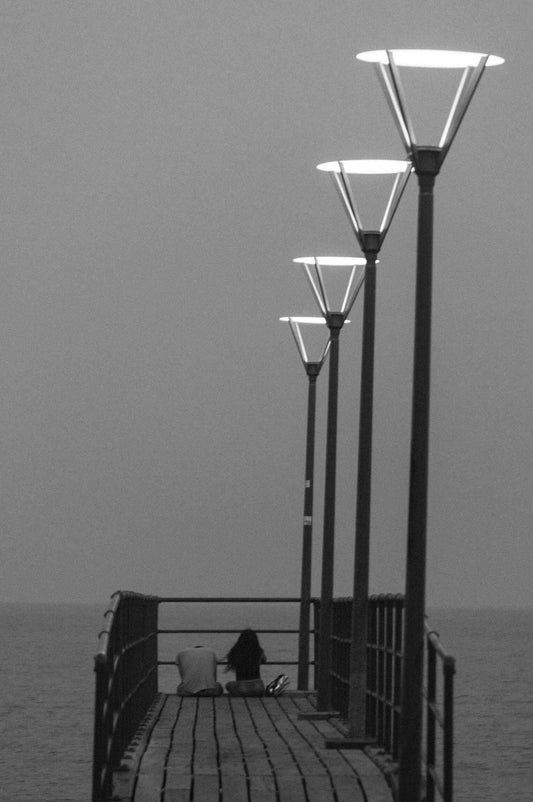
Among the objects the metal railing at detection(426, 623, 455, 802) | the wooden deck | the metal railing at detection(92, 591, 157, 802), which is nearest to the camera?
the metal railing at detection(426, 623, 455, 802)

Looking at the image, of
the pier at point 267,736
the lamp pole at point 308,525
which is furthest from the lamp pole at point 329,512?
the lamp pole at point 308,525

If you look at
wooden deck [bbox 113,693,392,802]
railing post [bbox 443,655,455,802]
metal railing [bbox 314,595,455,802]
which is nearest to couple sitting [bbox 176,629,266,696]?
wooden deck [bbox 113,693,392,802]

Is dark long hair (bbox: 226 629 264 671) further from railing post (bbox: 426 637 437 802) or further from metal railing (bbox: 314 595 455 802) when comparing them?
railing post (bbox: 426 637 437 802)

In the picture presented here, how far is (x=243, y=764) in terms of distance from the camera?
11430mm

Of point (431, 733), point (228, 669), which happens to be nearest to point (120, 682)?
point (431, 733)

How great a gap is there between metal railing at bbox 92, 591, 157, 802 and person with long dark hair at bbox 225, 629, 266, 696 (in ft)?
6.46

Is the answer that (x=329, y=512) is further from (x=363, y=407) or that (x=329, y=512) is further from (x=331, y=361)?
(x=363, y=407)

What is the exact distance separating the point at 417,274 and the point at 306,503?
1022 cm

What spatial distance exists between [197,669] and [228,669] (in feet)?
1.36

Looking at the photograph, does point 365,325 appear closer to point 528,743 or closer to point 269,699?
point 269,699

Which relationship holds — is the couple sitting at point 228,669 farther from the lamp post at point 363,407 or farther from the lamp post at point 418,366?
the lamp post at point 418,366

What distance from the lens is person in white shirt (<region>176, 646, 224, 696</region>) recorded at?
18422 millimetres

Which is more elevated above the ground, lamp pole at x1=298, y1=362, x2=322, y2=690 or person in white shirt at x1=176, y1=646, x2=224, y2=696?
lamp pole at x1=298, y1=362, x2=322, y2=690

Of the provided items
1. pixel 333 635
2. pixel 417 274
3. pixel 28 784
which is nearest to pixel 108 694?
pixel 417 274
